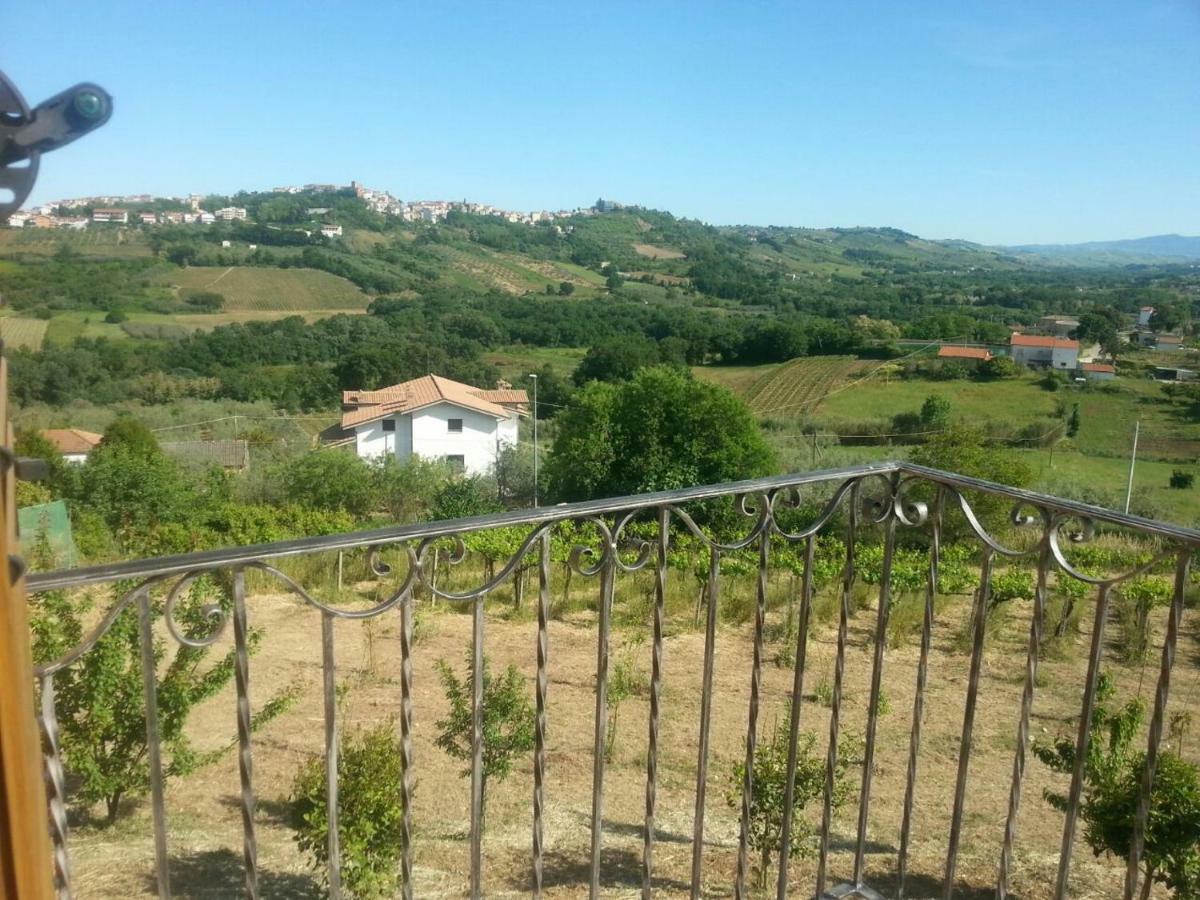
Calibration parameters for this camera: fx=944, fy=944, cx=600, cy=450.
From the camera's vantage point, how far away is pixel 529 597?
10.6m

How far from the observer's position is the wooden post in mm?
665

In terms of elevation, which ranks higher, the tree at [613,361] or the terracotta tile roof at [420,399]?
the tree at [613,361]

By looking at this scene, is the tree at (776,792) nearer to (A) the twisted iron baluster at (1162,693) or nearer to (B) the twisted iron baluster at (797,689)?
(B) the twisted iron baluster at (797,689)

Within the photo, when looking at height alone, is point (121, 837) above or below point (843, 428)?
above

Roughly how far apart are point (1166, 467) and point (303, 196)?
50.4m

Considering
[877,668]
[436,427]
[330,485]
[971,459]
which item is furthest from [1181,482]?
→ [877,668]

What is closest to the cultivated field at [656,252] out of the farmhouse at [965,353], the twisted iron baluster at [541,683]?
the farmhouse at [965,353]

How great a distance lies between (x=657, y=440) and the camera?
73.1ft

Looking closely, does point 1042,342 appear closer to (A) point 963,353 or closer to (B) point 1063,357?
(B) point 1063,357

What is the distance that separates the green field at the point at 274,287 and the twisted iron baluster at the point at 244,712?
38.0 metres

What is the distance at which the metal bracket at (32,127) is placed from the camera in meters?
0.69

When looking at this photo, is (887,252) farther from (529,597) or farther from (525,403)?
(529,597)

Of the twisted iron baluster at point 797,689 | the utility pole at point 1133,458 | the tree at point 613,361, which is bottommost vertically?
the utility pole at point 1133,458

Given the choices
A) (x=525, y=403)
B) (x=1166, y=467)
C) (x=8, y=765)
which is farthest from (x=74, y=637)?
(x=525, y=403)
